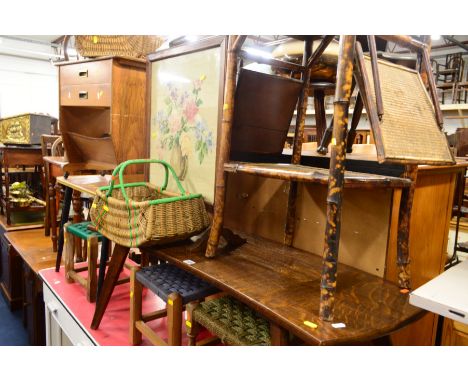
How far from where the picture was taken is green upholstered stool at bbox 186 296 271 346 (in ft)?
4.05

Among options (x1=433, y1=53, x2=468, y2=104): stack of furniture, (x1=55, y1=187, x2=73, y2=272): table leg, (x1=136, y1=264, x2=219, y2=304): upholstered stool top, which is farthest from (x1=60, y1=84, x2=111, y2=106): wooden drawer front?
(x1=433, y1=53, x2=468, y2=104): stack of furniture

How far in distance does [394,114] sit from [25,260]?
3.07m

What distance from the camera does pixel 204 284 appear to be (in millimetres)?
1547

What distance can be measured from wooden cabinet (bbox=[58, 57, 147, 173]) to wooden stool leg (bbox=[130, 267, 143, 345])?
0.81 meters

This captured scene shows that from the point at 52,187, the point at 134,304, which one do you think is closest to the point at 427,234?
the point at 134,304

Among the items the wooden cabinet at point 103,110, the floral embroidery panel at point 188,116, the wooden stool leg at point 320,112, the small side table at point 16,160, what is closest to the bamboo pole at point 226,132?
the floral embroidery panel at point 188,116

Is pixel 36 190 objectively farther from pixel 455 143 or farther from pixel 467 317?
pixel 455 143

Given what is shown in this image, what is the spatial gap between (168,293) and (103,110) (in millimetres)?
1707

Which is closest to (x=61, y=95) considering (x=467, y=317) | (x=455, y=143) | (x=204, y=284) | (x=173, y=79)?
(x=173, y=79)

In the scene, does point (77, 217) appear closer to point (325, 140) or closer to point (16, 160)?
point (16, 160)

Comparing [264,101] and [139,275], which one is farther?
[139,275]

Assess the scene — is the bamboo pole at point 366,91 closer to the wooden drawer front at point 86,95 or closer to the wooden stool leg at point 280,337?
the wooden stool leg at point 280,337

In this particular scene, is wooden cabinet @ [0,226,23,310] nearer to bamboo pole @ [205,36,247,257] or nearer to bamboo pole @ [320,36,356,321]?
bamboo pole @ [205,36,247,257]

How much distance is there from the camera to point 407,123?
3.31ft
